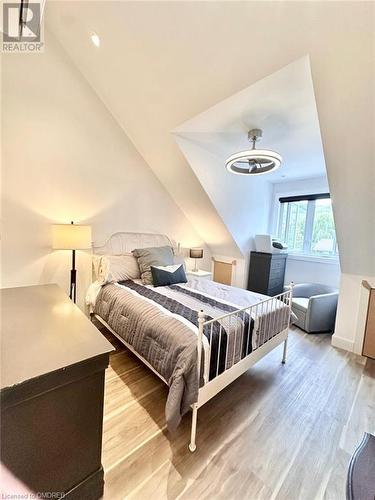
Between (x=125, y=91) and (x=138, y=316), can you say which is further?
(x=125, y=91)

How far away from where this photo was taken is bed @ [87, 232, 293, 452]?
4.46ft

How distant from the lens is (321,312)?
10.1 feet

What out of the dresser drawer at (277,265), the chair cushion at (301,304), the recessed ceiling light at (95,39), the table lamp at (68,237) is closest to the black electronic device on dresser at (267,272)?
the dresser drawer at (277,265)

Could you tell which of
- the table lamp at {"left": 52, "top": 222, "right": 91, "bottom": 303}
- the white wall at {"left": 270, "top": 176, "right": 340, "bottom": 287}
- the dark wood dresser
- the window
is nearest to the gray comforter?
the dark wood dresser

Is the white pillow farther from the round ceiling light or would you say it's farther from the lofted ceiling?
the round ceiling light

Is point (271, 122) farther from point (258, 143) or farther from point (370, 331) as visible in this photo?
point (370, 331)

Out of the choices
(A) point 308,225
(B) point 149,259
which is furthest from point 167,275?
(A) point 308,225

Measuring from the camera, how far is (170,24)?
158cm

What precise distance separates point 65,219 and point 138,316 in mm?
1558

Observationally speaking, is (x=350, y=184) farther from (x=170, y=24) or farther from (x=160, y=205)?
(x=160, y=205)

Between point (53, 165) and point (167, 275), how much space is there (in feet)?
5.83

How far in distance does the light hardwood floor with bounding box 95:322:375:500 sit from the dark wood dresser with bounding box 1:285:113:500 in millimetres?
350

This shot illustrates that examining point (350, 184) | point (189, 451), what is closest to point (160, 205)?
point (350, 184)

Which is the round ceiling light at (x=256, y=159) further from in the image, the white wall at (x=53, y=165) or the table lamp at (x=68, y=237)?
the table lamp at (x=68, y=237)
